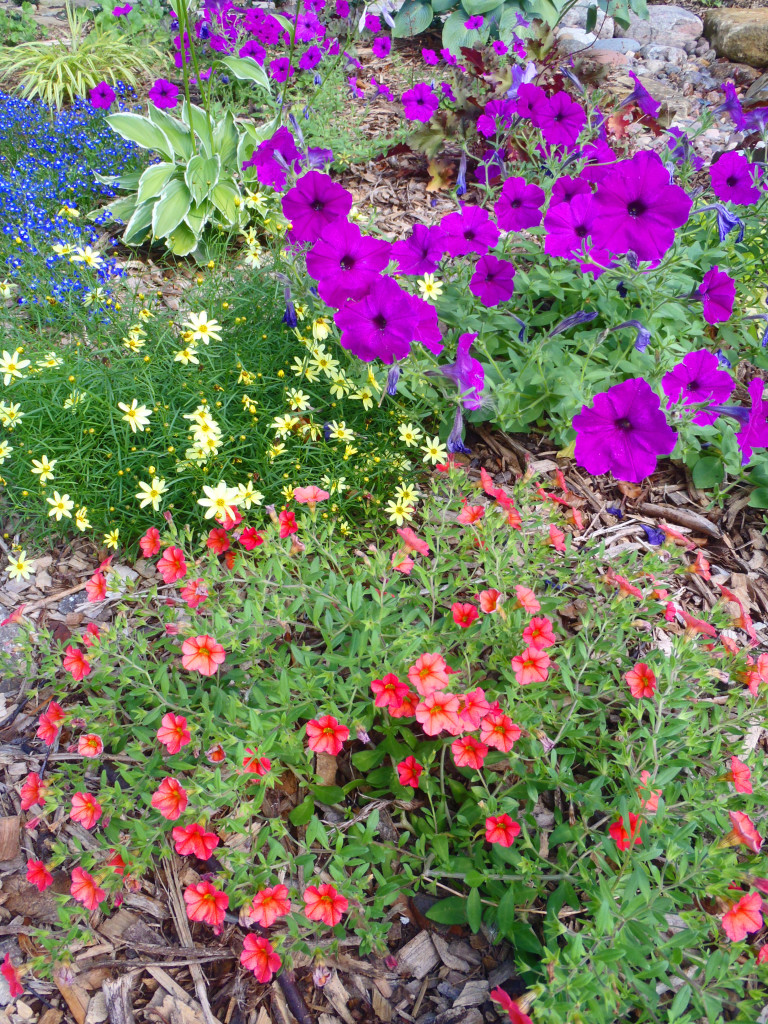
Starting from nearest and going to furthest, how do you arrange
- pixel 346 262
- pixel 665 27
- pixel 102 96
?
pixel 346 262, pixel 102 96, pixel 665 27

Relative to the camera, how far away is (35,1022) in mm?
1607

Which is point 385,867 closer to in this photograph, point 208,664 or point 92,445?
point 208,664

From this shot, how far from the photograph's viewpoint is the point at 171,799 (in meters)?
1.53

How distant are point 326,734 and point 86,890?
593 millimetres

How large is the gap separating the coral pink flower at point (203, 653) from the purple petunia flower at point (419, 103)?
3858 mm

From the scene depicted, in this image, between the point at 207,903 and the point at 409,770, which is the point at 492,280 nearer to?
the point at 409,770

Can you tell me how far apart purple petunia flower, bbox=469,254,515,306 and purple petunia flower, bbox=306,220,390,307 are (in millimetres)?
Result: 512

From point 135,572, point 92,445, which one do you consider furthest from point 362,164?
point 135,572

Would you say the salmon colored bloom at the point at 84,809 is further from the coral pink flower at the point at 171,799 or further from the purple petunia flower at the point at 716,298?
the purple petunia flower at the point at 716,298

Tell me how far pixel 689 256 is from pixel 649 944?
8.81ft

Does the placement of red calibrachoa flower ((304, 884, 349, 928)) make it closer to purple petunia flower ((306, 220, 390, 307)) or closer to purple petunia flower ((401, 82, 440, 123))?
purple petunia flower ((306, 220, 390, 307))

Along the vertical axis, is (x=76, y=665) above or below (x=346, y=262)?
below

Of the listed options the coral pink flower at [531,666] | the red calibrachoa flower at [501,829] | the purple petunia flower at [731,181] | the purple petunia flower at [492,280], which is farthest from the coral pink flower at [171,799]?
Answer: the purple petunia flower at [731,181]

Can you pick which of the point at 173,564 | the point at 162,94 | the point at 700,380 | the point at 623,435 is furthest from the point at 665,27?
the point at 173,564
